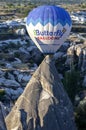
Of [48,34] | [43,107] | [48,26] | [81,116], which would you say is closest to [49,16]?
[48,26]

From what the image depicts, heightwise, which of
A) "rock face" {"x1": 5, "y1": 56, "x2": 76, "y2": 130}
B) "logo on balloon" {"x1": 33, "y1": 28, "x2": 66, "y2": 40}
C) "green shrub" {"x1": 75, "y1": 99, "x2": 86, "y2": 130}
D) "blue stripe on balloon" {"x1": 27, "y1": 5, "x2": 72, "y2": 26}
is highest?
"blue stripe on balloon" {"x1": 27, "y1": 5, "x2": 72, "y2": 26}

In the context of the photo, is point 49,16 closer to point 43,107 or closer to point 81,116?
point 81,116

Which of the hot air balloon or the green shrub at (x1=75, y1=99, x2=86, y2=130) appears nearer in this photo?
the hot air balloon

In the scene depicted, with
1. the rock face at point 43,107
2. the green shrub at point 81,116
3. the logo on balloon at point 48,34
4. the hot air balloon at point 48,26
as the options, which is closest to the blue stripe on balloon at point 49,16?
the hot air balloon at point 48,26

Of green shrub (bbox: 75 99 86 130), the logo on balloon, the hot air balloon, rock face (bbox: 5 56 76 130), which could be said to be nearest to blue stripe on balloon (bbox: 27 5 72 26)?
the hot air balloon

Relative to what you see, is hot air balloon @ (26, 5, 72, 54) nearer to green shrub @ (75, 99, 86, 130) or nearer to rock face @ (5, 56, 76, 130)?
rock face @ (5, 56, 76, 130)

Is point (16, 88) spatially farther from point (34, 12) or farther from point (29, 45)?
point (29, 45)

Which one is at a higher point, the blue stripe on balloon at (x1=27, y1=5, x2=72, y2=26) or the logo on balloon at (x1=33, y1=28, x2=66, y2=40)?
the blue stripe on balloon at (x1=27, y1=5, x2=72, y2=26)

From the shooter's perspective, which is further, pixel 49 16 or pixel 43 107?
pixel 49 16
